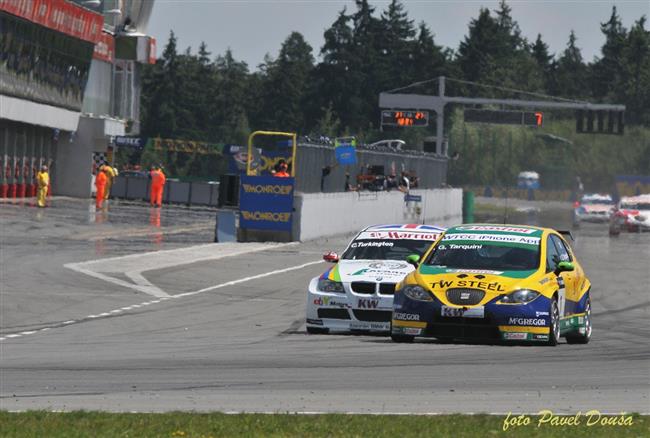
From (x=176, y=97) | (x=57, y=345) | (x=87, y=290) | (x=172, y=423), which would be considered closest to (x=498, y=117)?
(x=176, y=97)

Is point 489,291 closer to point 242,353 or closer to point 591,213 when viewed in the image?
point 242,353

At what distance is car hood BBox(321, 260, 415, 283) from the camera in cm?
1738

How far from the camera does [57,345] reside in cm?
1662

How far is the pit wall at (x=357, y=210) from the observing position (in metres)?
38.9

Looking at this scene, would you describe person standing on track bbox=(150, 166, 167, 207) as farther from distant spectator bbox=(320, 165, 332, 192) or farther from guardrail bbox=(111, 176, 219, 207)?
distant spectator bbox=(320, 165, 332, 192)

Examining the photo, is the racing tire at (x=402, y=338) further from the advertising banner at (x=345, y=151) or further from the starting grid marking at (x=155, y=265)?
the advertising banner at (x=345, y=151)

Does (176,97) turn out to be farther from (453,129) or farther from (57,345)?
(57,345)

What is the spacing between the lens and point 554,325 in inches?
611

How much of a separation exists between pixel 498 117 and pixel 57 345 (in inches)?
2910

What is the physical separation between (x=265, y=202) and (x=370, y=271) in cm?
2031

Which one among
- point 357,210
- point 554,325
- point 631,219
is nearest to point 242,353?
point 554,325

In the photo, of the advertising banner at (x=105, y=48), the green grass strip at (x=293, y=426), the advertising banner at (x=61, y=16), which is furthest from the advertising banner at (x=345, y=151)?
the green grass strip at (x=293, y=426)

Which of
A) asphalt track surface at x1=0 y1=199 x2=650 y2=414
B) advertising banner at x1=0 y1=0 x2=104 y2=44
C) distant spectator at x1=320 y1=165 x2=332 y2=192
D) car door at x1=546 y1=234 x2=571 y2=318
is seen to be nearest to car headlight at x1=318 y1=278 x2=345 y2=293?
asphalt track surface at x1=0 y1=199 x2=650 y2=414

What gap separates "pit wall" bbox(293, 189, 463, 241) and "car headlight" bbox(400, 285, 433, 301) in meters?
16.9
